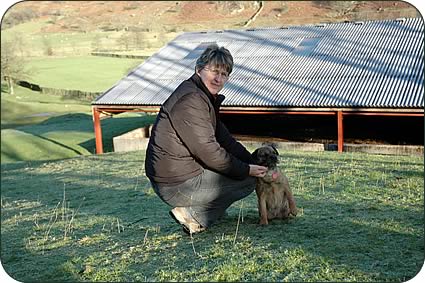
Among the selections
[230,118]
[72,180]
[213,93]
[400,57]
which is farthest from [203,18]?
[213,93]

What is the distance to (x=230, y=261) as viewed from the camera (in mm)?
3777

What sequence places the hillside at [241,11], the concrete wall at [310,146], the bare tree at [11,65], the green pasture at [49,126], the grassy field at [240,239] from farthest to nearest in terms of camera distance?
1. the bare tree at [11,65]
2. the green pasture at [49,126]
3. the hillside at [241,11]
4. the concrete wall at [310,146]
5. the grassy field at [240,239]

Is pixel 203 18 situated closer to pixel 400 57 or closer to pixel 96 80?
pixel 400 57

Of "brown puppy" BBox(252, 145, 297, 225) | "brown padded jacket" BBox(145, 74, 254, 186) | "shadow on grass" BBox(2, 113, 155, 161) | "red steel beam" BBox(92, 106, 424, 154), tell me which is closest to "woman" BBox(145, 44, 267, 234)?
"brown padded jacket" BBox(145, 74, 254, 186)

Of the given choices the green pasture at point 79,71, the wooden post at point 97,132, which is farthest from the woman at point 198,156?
the green pasture at point 79,71

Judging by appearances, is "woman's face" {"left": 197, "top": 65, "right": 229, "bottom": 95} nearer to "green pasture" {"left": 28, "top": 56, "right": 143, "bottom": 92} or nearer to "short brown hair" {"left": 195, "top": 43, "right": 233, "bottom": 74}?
"short brown hair" {"left": 195, "top": 43, "right": 233, "bottom": 74}

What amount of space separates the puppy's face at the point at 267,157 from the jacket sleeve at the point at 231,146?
0.07 meters

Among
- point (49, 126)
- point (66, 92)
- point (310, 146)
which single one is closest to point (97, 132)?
point (310, 146)

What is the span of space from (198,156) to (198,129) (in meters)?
0.28

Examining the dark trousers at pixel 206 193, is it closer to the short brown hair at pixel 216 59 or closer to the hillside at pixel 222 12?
the short brown hair at pixel 216 59

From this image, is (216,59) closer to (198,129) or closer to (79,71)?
(198,129)

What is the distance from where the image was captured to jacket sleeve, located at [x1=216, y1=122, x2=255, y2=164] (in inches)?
189

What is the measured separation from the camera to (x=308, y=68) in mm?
18531

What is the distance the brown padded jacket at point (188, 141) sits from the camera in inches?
168
